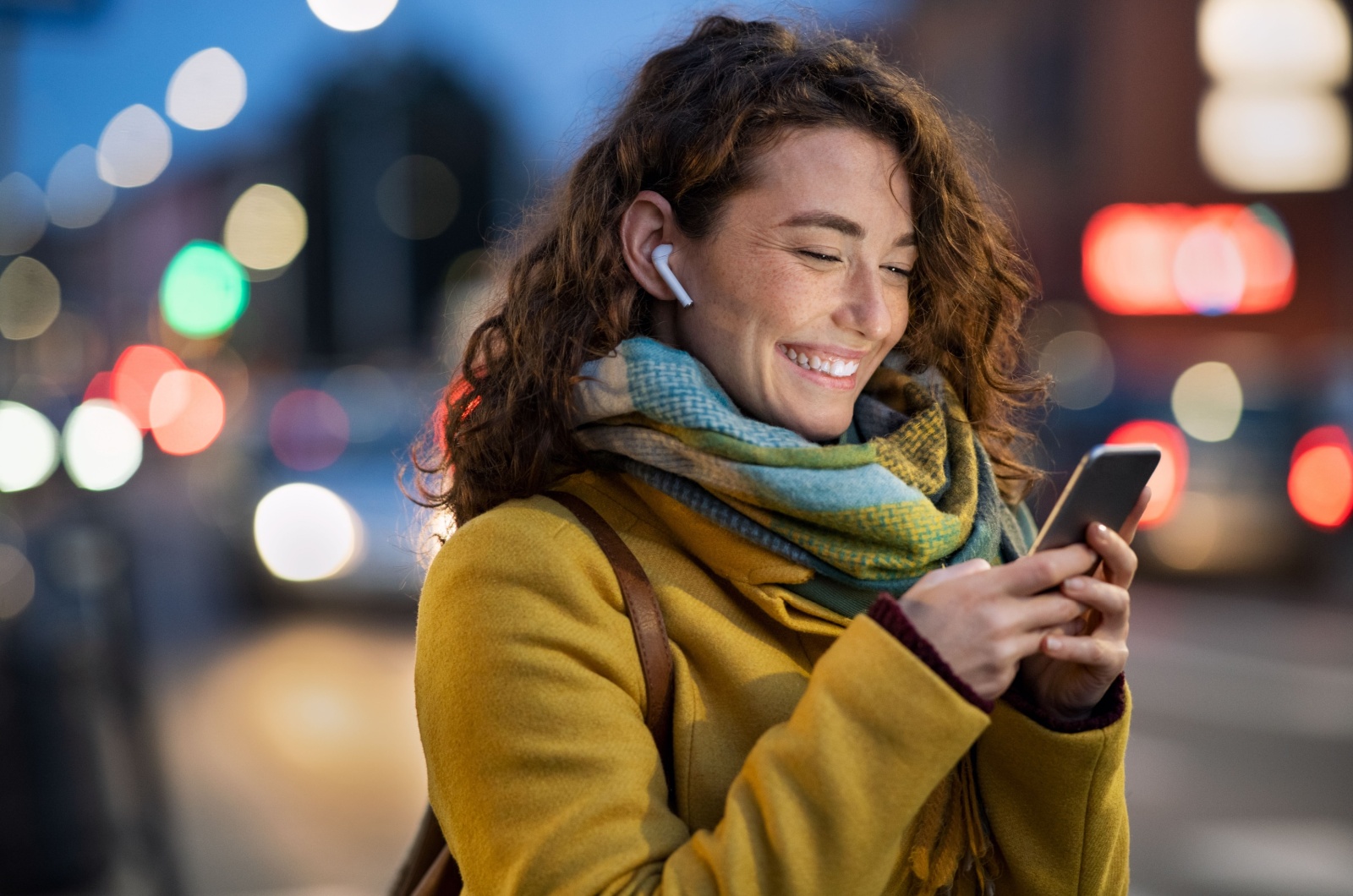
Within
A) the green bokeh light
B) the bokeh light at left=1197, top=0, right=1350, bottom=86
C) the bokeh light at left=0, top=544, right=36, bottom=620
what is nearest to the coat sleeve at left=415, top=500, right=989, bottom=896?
the bokeh light at left=0, top=544, right=36, bottom=620

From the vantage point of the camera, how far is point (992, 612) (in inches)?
62.8

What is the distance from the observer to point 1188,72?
2178 centimetres

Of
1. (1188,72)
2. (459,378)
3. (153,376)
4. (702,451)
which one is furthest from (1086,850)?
(1188,72)

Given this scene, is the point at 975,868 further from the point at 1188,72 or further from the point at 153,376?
the point at 1188,72

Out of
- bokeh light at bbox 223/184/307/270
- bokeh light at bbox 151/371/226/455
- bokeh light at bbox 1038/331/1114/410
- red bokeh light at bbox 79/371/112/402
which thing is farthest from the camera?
bokeh light at bbox 223/184/307/270

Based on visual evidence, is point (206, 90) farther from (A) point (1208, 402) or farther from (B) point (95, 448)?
(A) point (1208, 402)

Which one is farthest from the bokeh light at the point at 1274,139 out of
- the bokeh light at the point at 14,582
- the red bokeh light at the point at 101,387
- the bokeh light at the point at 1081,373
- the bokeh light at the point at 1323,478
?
the bokeh light at the point at 14,582

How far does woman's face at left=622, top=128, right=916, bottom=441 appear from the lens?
78.2 inches

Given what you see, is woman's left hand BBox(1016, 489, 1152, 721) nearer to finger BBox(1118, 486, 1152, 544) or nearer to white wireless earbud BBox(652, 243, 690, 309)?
finger BBox(1118, 486, 1152, 544)

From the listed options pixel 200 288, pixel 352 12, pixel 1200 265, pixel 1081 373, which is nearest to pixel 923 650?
pixel 200 288

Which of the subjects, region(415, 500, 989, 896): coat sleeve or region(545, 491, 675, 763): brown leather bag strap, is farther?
region(545, 491, 675, 763): brown leather bag strap

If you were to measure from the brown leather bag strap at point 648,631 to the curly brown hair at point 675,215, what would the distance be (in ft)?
0.59

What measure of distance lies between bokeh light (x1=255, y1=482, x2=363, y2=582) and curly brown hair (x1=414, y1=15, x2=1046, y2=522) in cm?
749

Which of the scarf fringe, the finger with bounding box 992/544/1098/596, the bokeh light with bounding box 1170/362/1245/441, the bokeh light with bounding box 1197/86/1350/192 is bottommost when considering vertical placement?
the bokeh light with bounding box 1170/362/1245/441
